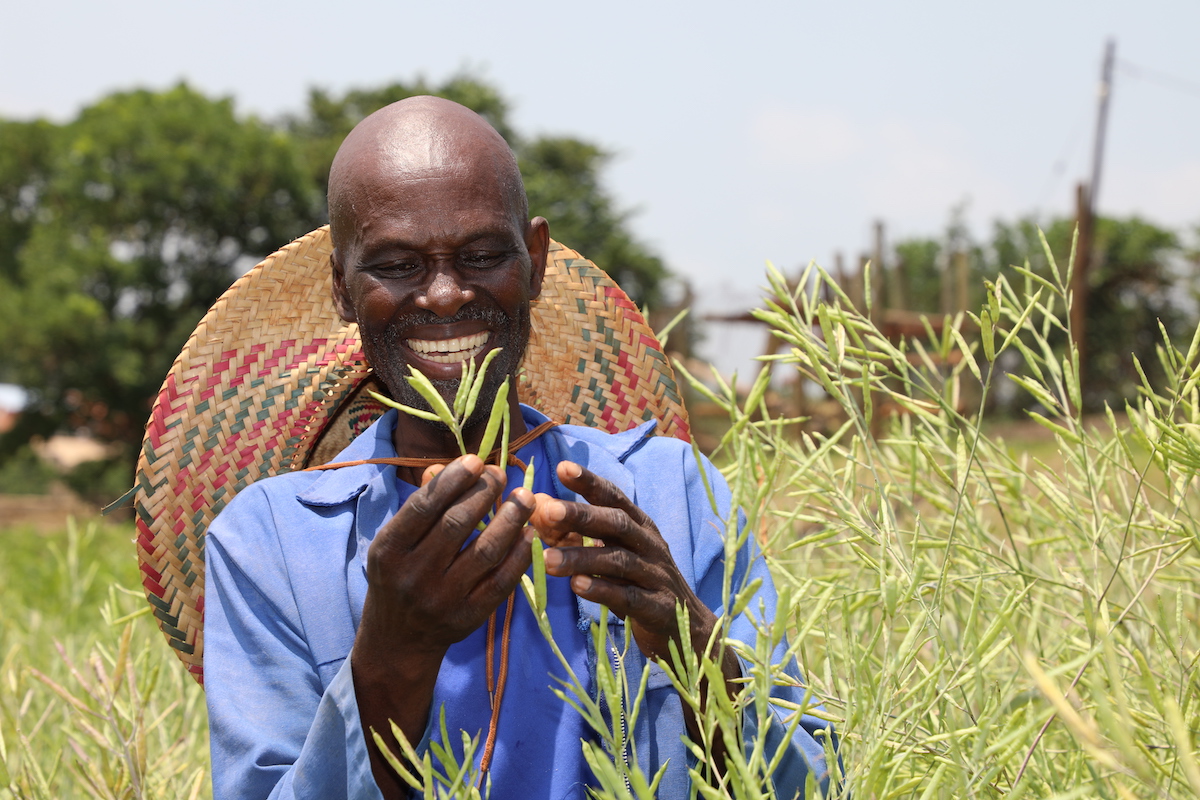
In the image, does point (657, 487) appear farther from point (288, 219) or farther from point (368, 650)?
point (288, 219)

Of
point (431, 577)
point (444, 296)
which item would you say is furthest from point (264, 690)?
point (444, 296)

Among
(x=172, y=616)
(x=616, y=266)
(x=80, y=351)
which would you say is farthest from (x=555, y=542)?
(x=616, y=266)

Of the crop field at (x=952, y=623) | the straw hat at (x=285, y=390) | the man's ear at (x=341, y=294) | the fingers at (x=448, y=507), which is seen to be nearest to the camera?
the crop field at (x=952, y=623)

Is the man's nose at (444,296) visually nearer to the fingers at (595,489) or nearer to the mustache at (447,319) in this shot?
the mustache at (447,319)

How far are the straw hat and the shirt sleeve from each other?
31 centimetres

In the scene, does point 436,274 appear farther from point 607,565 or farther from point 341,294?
point 607,565

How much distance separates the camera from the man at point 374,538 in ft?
3.69

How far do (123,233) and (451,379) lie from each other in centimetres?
1864

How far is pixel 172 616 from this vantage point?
168 cm

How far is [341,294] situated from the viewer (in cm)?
158

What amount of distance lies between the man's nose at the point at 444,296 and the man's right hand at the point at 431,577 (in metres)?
0.42

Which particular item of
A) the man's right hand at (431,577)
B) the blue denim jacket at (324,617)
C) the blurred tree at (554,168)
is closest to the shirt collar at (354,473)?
the blue denim jacket at (324,617)

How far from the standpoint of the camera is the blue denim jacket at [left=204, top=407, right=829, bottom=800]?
45.4 inches

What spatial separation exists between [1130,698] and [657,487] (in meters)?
0.66
